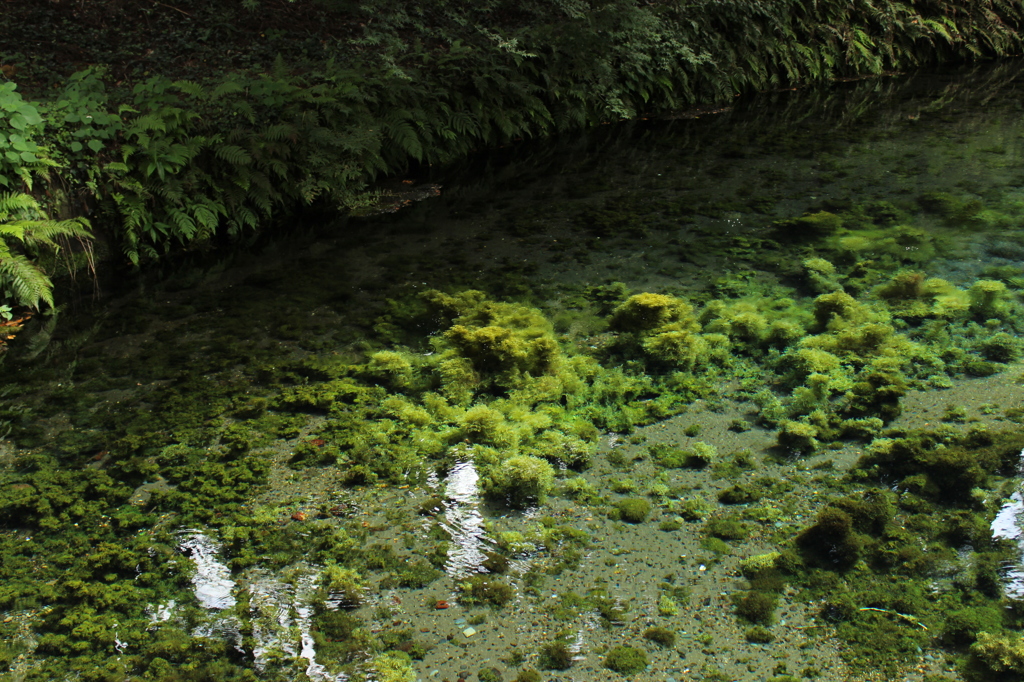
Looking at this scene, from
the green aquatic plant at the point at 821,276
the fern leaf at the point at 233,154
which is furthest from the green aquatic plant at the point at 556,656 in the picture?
the fern leaf at the point at 233,154

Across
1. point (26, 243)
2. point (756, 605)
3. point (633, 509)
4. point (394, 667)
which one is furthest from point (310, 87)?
point (756, 605)

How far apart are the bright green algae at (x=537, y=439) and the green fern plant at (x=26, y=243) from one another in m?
0.50

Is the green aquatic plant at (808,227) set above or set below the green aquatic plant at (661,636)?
below

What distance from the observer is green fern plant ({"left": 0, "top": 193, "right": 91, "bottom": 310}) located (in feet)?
19.4

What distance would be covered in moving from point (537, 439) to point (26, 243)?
4.44 meters

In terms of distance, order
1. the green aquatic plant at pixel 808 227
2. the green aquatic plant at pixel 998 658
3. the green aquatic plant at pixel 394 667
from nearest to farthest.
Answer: the green aquatic plant at pixel 998 658
the green aquatic plant at pixel 394 667
the green aquatic plant at pixel 808 227

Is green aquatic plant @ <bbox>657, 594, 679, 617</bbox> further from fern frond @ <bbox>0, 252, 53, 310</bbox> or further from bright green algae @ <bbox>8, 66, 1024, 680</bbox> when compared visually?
fern frond @ <bbox>0, 252, 53, 310</bbox>

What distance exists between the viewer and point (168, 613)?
11.7ft

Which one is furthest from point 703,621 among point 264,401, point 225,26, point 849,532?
point 225,26

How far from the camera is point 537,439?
4.73 meters

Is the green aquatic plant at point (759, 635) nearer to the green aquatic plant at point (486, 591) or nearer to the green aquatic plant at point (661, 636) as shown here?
the green aquatic plant at point (661, 636)

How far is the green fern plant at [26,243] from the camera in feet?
19.4

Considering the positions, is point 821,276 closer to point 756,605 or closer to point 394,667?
point 756,605

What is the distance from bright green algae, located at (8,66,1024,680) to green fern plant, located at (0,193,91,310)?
19.5 inches
